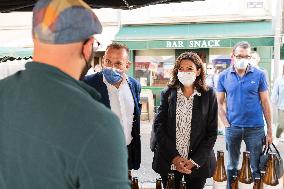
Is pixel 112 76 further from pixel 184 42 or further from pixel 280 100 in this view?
pixel 184 42

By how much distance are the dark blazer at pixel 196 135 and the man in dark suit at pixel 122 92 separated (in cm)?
19

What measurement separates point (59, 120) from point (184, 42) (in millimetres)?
10536

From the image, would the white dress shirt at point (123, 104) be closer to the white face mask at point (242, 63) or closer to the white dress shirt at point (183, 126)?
the white dress shirt at point (183, 126)

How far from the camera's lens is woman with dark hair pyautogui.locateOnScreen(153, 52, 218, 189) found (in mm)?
2738

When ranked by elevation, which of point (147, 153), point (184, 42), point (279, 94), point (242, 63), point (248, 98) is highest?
point (184, 42)

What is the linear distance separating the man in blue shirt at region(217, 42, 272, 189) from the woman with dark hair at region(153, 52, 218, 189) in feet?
4.25

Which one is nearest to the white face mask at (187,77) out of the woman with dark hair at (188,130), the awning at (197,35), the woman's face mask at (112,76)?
the woman with dark hair at (188,130)

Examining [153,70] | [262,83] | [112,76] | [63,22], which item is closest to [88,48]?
[63,22]

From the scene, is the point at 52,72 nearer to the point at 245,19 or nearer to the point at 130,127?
the point at 130,127

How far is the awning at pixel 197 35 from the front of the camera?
10.6m

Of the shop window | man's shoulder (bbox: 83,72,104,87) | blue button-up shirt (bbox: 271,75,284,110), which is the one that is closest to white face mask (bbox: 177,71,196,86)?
man's shoulder (bbox: 83,72,104,87)

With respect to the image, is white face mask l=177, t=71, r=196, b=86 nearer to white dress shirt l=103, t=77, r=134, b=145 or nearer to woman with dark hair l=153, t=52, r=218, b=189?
woman with dark hair l=153, t=52, r=218, b=189

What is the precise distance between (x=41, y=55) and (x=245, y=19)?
1203cm

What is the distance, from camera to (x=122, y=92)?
2844mm
